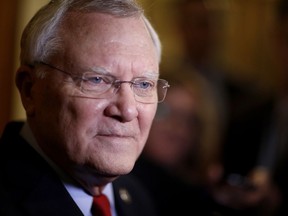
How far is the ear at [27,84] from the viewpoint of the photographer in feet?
5.50

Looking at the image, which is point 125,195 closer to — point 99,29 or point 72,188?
point 72,188

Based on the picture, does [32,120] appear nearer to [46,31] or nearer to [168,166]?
[46,31]

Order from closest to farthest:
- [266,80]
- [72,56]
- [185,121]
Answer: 1. [72,56]
2. [185,121]
3. [266,80]

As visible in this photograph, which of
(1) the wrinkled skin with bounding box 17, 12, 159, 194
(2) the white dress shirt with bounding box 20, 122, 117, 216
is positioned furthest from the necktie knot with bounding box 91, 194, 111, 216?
(1) the wrinkled skin with bounding box 17, 12, 159, 194

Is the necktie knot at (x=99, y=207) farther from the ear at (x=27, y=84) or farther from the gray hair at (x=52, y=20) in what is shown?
the gray hair at (x=52, y=20)

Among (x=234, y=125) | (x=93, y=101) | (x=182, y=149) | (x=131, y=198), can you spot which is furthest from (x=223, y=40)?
A: (x=93, y=101)

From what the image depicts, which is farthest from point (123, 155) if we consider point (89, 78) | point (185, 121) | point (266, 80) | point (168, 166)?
point (266, 80)

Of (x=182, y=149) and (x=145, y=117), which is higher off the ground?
(x=145, y=117)

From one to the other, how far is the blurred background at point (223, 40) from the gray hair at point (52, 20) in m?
1.71

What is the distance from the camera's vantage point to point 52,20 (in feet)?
5.36

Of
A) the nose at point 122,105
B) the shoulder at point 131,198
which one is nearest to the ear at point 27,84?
the nose at point 122,105

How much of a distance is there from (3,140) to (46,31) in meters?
0.34

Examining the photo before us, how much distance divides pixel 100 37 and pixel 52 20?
13 cm

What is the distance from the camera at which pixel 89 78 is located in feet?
5.27
